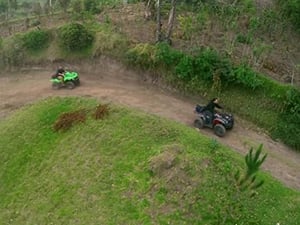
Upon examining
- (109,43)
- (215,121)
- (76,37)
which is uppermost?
(109,43)

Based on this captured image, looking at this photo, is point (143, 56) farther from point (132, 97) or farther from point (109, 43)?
point (109, 43)

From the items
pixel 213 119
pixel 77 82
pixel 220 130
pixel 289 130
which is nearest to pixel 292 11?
pixel 289 130

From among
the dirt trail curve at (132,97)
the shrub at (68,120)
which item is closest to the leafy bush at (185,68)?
the dirt trail curve at (132,97)

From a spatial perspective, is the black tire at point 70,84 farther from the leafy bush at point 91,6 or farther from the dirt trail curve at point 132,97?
the leafy bush at point 91,6

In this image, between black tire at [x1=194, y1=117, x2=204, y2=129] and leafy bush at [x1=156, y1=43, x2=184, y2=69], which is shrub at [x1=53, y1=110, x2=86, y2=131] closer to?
black tire at [x1=194, y1=117, x2=204, y2=129]

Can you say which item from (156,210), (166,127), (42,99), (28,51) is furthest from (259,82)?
(28,51)

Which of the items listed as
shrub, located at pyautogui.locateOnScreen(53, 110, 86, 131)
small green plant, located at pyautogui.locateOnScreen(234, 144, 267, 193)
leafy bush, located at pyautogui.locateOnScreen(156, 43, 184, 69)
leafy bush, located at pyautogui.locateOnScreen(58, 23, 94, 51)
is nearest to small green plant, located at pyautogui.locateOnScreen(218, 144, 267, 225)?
small green plant, located at pyautogui.locateOnScreen(234, 144, 267, 193)
